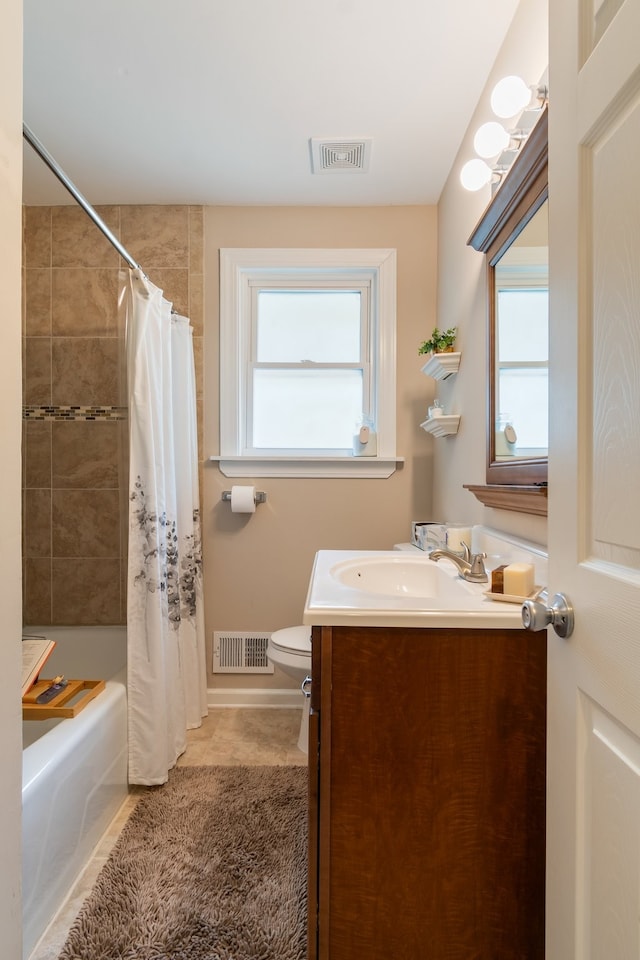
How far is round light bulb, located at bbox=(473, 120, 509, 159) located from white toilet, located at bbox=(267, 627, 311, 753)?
5.53 feet

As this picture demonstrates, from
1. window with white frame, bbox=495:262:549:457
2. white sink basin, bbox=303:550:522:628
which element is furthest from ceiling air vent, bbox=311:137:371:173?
white sink basin, bbox=303:550:522:628

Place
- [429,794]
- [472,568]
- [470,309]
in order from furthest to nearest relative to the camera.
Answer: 1. [470,309]
2. [472,568]
3. [429,794]

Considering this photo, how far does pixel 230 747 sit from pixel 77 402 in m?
1.69

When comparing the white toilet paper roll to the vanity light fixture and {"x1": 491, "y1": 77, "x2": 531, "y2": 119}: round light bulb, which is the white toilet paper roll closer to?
the vanity light fixture

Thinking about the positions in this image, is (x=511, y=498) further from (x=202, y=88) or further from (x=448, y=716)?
(x=202, y=88)

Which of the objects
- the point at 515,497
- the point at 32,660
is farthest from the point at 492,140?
the point at 32,660

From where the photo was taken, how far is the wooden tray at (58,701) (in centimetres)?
147

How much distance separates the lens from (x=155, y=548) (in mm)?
1861

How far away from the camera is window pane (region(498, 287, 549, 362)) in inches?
46.6

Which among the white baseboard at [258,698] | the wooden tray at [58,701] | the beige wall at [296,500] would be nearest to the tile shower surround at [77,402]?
the beige wall at [296,500]


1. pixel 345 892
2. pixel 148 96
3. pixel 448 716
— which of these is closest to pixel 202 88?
pixel 148 96

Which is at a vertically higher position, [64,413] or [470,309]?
[470,309]

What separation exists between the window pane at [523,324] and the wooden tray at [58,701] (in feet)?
5.31

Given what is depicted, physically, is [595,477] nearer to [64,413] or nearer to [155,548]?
[155,548]
